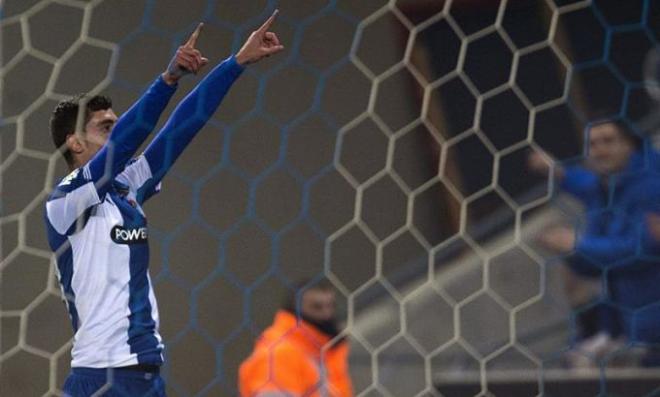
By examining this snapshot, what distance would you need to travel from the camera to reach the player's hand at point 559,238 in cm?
270

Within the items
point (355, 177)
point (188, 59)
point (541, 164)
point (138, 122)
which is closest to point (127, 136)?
point (138, 122)

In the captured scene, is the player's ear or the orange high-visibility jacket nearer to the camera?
the player's ear

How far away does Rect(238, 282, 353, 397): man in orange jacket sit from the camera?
7.20ft

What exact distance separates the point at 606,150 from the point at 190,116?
0.77 meters

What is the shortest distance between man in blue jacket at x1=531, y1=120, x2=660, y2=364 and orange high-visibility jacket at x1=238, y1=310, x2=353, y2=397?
0.48 meters

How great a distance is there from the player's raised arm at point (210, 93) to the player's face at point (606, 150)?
655 millimetres

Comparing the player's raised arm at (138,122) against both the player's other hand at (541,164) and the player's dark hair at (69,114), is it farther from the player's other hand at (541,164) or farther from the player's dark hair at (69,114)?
the player's other hand at (541,164)

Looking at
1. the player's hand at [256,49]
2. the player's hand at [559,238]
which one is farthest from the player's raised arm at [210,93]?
the player's hand at [559,238]

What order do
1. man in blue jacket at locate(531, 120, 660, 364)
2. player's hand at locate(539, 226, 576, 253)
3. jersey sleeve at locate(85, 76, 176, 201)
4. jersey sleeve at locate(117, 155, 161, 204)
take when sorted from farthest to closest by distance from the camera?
player's hand at locate(539, 226, 576, 253), man in blue jacket at locate(531, 120, 660, 364), jersey sleeve at locate(117, 155, 161, 204), jersey sleeve at locate(85, 76, 176, 201)

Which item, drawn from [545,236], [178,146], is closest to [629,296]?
[545,236]

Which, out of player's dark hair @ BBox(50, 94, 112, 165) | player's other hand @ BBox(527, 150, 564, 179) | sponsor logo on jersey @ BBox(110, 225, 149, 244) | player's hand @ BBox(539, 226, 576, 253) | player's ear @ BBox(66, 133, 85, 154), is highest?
player's dark hair @ BBox(50, 94, 112, 165)

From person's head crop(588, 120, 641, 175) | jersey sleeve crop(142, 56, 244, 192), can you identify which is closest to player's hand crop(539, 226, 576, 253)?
person's head crop(588, 120, 641, 175)

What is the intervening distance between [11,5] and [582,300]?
1307 mm

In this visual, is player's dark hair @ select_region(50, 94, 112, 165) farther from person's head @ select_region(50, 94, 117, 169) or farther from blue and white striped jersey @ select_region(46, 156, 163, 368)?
blue and white striped jersey @ select_region(46, 156, 163, 368)
